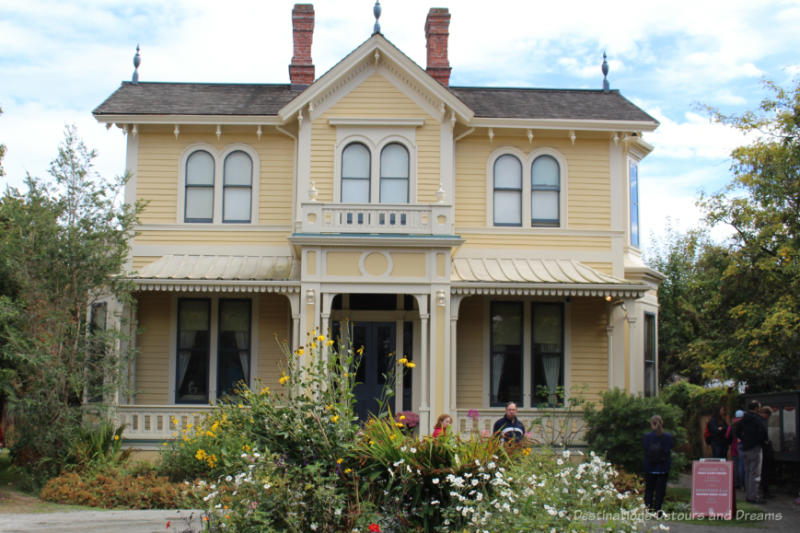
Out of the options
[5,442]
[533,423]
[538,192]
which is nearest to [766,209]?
[538,192]

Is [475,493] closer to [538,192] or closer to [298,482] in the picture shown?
[298,482]

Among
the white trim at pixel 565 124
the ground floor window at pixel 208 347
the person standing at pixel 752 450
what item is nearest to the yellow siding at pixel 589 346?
the white trim at pixel 565 124

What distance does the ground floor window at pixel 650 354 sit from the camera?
20266 mm

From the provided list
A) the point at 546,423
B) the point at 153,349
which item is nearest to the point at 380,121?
the point at 153,349

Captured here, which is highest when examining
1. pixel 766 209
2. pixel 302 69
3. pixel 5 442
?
pixel 302 69

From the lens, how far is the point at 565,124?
62.4 ft

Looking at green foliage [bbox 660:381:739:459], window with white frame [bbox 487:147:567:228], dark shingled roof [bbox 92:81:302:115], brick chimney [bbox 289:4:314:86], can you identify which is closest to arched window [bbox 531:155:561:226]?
window with white frame [bbox 487:147:567:228]

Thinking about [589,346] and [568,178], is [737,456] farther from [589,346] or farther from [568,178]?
[568,178]

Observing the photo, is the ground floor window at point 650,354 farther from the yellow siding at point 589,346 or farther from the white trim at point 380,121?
the white trim at point 380,121

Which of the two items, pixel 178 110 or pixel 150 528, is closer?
pixel 150 528

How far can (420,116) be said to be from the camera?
18.6m

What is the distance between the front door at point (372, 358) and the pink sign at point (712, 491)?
7.66 m

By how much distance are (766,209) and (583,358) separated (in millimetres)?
5227

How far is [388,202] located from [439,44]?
4794mm
